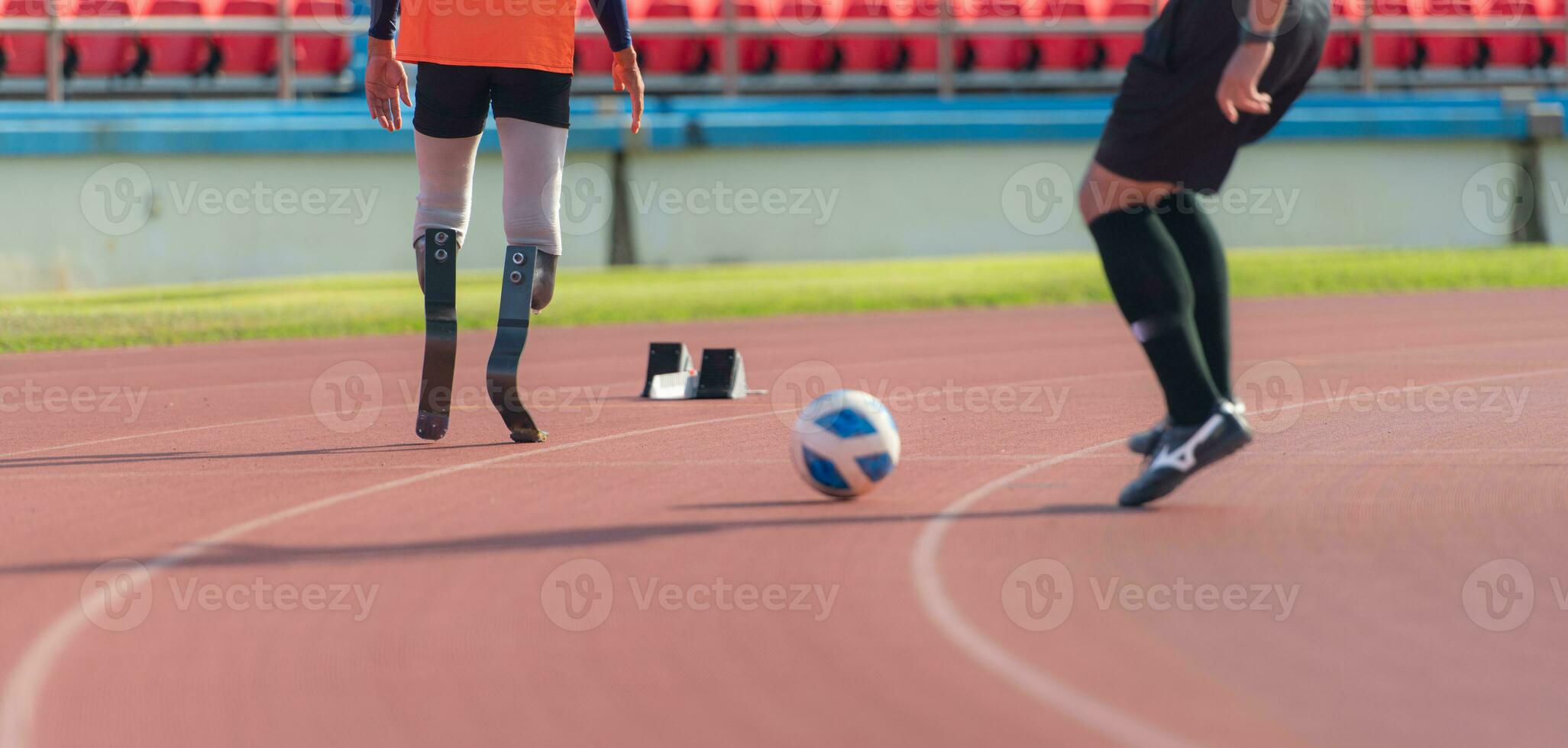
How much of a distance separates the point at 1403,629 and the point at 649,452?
3368 millimetres

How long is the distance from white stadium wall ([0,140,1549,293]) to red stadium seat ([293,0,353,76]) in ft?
8.46

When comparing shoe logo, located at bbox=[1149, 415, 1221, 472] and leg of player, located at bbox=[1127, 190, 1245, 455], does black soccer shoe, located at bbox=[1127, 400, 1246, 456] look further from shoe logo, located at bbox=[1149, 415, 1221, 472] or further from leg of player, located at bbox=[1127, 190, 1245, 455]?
shoe logo, located at bbox=[1149, 415, 1221, 472]

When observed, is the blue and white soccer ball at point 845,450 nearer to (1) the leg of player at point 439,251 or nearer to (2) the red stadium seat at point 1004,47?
(1) the leg of player at point 439,251

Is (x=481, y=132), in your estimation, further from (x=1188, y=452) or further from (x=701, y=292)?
(x=701, y=292)

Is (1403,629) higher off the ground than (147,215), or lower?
higher

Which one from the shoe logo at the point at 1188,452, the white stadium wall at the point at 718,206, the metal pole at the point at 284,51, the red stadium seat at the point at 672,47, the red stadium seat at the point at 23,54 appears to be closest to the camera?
the shoe logo at the point at 1188,452

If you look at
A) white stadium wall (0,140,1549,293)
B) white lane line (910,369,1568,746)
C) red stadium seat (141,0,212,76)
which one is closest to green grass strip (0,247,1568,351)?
white stadium wall (0,140,1549,293)

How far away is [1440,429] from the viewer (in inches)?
271

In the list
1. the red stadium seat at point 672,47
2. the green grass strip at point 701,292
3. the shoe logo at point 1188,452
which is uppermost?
the shoe logo at point 1188,452

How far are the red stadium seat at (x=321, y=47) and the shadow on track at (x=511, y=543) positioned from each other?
46.5ft

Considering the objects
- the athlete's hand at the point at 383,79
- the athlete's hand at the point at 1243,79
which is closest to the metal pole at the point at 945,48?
the athlete's hand at the point at 383,79

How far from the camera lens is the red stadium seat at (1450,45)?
832 inches

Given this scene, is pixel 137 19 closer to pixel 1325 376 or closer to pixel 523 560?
pixel 1325 376

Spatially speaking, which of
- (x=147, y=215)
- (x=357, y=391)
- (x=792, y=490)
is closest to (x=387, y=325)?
(x=147, y=215)
